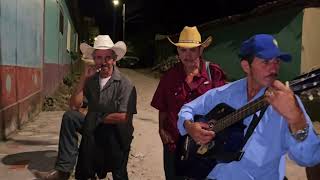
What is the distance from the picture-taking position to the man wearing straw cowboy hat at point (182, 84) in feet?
12.4

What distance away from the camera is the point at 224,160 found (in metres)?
2.50

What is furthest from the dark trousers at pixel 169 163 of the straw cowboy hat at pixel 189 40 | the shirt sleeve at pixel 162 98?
the straw cowboy hat at pixel 189 40

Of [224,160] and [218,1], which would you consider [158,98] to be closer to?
[224,160]

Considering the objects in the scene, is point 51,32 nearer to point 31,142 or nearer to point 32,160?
point 31,142

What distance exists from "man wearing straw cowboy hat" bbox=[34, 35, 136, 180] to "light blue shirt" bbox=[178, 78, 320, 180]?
2116 millimetres

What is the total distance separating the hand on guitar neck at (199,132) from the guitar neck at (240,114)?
0.05 meters

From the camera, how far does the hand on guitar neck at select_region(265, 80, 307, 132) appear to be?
2008mm

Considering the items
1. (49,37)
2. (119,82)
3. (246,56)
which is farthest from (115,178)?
(49,37)

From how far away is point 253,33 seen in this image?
55.2 ft

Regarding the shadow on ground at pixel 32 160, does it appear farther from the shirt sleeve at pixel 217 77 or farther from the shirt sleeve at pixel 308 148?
the shirt sleeve at pixel 308 148

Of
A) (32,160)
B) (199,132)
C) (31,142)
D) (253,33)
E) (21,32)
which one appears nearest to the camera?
(199,132)

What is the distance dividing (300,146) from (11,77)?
5674 millimetres

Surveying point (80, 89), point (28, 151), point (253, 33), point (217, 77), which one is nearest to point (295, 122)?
point (217, 77)

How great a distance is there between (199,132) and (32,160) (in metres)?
3.47
